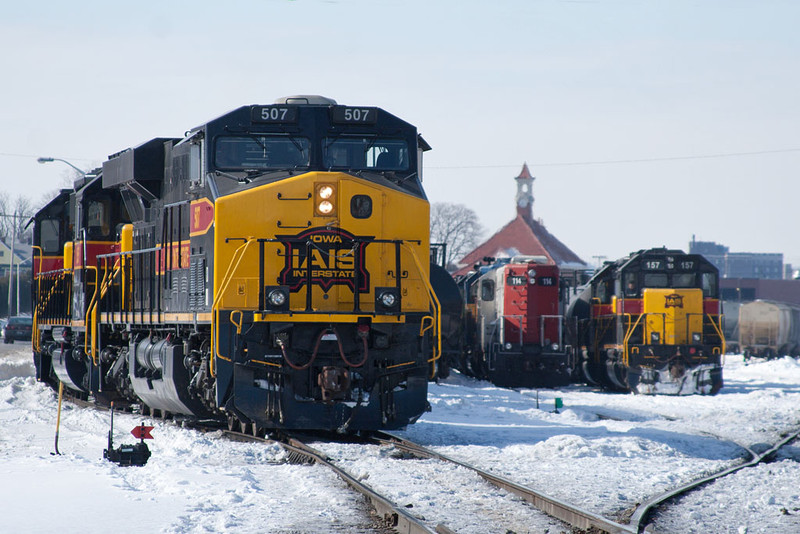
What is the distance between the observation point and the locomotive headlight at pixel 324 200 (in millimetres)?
11164

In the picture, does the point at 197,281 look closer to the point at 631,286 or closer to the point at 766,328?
the point at 631,286

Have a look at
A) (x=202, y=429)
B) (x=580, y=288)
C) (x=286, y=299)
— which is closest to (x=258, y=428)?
(x=202, y=429)

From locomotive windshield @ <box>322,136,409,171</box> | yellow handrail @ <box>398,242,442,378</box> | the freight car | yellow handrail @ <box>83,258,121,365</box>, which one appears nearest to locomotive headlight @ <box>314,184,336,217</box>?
locomotive windshield @ <box>322,136,409,171</box>

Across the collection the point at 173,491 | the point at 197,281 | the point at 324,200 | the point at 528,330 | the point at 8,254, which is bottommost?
the point at 173,491

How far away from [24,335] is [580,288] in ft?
90.4

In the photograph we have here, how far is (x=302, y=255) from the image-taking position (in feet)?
36.4

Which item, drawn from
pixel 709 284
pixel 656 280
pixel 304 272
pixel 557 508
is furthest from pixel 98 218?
pixel 709 284

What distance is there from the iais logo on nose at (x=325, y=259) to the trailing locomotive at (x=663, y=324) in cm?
1393

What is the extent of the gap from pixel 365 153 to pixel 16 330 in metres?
37.6

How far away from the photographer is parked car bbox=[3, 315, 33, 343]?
44562 mm

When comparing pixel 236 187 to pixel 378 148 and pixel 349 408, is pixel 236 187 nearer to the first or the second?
pixel 378 148

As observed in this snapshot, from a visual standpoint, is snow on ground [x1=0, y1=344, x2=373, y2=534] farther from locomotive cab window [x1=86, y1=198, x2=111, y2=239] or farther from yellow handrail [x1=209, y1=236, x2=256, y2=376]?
locomotive cab window [x1=86, y1=198, x2=111, y2=239]

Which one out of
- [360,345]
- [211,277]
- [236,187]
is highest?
[236,187]

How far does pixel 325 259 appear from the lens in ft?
36.7
